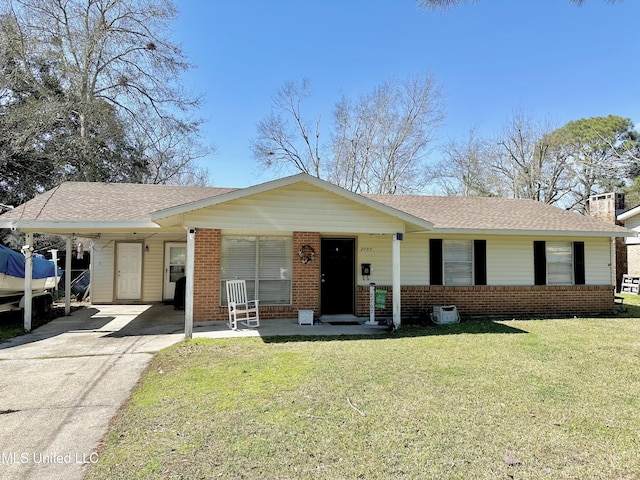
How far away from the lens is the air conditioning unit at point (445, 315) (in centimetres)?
914

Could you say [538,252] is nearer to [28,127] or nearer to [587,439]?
[587,439]

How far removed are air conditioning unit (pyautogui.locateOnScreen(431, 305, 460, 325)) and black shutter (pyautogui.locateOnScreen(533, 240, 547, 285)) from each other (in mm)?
2887

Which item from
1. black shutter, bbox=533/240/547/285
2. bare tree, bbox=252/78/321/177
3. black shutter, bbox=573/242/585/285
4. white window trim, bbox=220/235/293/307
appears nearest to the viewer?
white window trim, bbox=220/235/293/307

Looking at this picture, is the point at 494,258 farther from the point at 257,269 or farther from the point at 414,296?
the point at 257,269

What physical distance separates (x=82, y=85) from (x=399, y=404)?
1957cm

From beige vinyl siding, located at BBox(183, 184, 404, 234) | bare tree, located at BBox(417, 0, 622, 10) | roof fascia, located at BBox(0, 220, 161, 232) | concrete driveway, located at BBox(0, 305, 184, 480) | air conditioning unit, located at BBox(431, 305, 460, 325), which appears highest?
bare tree, located at BBox(417, 0, 622, 10)

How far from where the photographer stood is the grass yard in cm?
293

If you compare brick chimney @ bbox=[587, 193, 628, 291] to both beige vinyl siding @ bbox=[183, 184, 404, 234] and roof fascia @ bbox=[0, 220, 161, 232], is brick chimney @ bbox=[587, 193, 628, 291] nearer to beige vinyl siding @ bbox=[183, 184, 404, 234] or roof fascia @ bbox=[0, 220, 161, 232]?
beige vinyl siding @ bbox=[183, 184, 404, 234]

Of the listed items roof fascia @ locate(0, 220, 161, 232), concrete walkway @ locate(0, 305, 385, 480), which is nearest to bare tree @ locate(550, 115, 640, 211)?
concrete walkway @ locate(0, 305, 385, 480)

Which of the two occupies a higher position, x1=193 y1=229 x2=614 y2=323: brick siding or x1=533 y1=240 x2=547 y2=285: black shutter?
x1=533 y1=240 x2=547 y2=285: black shutter

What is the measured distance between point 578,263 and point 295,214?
27.5ft

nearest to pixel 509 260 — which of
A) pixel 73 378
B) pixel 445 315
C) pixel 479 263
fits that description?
pixel 479 263

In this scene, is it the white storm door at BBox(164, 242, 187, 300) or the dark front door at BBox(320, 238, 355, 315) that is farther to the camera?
the white storm door at BBox(164, 242, 187, 300)

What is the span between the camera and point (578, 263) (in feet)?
34.9
